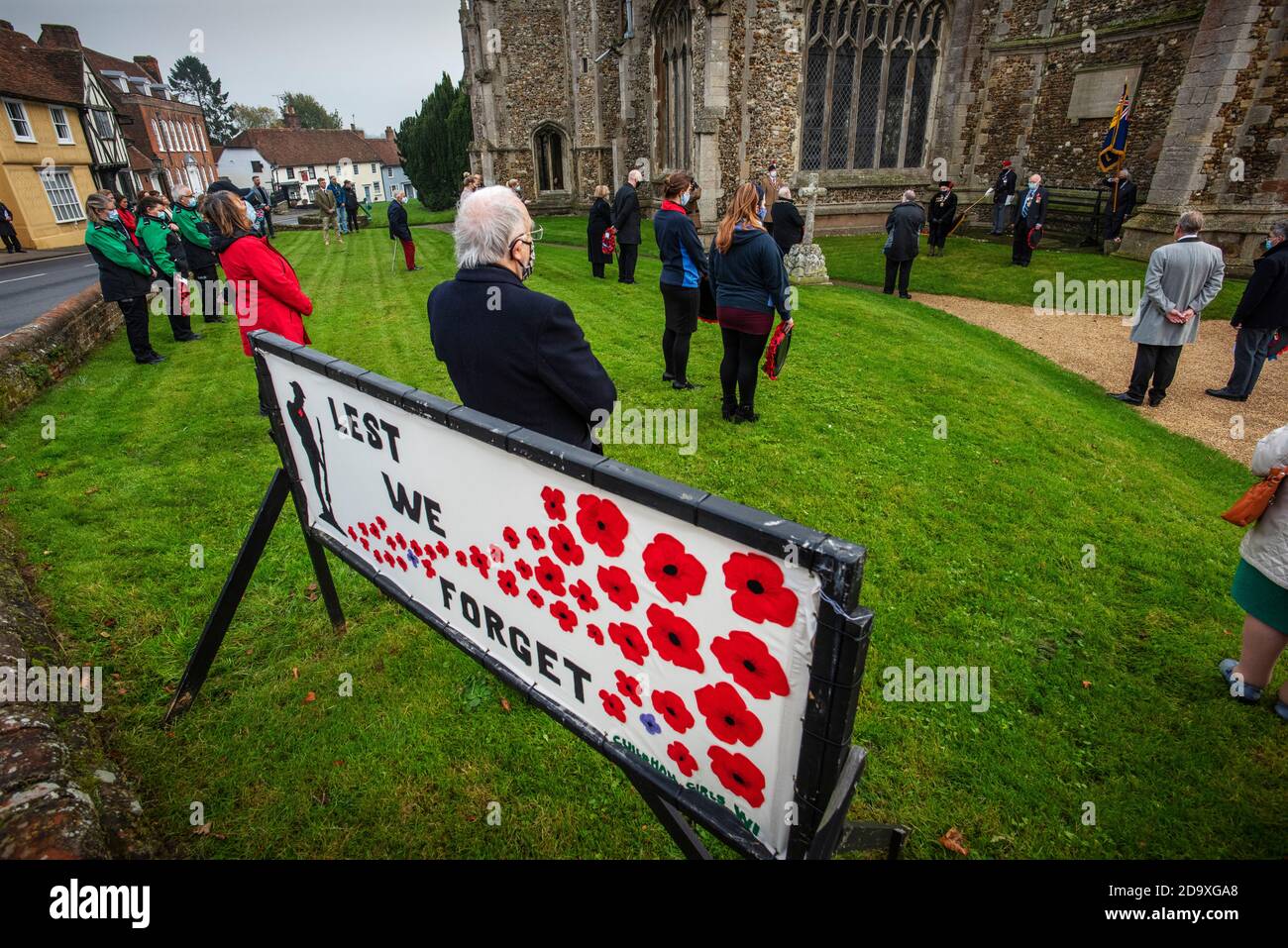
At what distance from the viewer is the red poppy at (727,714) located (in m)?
1.58

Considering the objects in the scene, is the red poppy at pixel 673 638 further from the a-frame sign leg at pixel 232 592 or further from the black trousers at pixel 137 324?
the black trousers at pixel 137 324

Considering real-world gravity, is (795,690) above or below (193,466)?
above

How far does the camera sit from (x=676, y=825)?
1938mm

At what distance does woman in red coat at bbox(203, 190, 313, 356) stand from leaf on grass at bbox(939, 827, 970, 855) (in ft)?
19.2

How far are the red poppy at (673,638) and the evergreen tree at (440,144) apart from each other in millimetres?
45320

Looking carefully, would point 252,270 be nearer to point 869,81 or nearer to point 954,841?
point 954,841

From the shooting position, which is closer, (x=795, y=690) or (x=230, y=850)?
(x=795, y=690)

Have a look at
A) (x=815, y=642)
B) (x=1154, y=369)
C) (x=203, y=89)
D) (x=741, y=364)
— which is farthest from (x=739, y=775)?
(x=203, y=89)

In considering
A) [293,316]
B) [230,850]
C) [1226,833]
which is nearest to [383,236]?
[293,316]

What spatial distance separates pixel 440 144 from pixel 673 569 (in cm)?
5056

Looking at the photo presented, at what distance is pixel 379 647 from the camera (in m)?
3.88

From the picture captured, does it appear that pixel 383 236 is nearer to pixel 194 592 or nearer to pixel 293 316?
pixel 293 316

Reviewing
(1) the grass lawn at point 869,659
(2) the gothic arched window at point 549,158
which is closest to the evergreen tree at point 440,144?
(2) the gothic arched window at point 549,158
